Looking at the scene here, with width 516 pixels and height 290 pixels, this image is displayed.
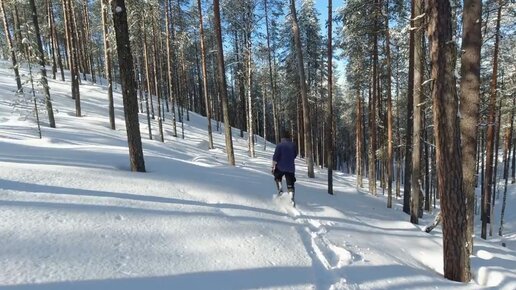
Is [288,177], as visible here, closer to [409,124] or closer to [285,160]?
[285,160]

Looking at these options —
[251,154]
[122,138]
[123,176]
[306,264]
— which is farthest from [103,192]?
[251,154]

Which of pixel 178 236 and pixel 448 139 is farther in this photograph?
pixel 448 139

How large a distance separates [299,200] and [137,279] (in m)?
6.82

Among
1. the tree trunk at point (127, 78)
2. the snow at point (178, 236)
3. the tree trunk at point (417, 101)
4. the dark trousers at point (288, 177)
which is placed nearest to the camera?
the snow at point (178, 236)

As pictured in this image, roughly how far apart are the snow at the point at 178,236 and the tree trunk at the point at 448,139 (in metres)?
0.60

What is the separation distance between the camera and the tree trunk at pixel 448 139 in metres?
6.25

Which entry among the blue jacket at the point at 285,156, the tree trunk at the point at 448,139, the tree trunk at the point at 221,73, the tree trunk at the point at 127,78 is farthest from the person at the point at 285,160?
the tree trunk at the point at 221,73

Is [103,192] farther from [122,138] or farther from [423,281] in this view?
[122,138]

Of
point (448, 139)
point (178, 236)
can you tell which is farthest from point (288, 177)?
point (178, 236)

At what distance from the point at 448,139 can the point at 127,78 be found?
701cm

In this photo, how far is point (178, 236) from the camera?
5309 mm

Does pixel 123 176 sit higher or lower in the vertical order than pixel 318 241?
higher

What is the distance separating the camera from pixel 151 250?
185 inches

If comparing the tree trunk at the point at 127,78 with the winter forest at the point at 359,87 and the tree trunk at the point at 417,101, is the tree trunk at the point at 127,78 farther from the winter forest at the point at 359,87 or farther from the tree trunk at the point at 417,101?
the tree trunk at the point at 417,101
